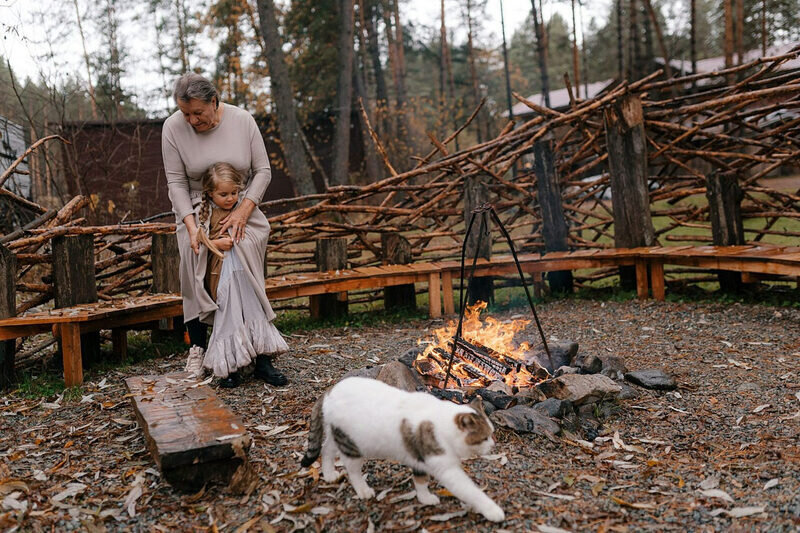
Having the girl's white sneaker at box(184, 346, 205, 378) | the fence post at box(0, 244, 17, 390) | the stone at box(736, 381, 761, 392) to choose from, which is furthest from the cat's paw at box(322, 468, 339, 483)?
the fence post at box(0, 244, 17, 390)

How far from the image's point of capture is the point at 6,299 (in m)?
4.66

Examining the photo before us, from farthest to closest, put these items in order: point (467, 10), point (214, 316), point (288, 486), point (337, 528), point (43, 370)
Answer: point (467, 10)
point (43, 370)
point (214, 316)
point (288, 486)
point (337, 528)

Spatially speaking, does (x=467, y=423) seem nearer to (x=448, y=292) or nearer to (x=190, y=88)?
(x=190, y=88)

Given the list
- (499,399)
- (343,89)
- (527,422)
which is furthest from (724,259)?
(343,89)

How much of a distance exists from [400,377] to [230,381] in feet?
3.98

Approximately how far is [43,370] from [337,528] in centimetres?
389

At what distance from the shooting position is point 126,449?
11.1ft

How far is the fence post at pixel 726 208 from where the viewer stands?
6.39 m

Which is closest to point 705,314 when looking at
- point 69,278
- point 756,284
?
point 756,284

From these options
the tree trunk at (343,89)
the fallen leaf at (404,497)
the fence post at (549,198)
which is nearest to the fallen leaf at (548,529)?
the fallen leaf at (404,497)

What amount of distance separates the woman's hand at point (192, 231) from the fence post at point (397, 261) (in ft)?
11.1

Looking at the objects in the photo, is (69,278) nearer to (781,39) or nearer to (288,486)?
(288,486)

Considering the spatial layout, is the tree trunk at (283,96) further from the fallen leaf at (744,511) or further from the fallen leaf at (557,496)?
the fallen leaf at (744,511)

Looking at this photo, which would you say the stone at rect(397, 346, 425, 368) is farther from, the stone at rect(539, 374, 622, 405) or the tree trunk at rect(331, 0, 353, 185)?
the tree trunk at rect(331, 0, 353, 185)
